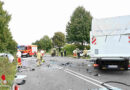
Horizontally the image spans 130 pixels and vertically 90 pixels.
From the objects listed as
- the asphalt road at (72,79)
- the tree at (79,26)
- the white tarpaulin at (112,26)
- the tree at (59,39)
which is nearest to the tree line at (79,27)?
the tree at (79,26)

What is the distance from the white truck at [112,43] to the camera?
7.75m

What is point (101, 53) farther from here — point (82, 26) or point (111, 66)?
point (82, 26)

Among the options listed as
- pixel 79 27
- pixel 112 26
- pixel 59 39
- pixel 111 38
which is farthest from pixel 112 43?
pixel 59 39

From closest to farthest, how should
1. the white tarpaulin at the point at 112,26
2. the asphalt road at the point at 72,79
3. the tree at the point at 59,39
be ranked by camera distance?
the asphalt road at the point at 72,79 < the white tarpaulin at the point at 112,26 < the tree at the point at 59,39

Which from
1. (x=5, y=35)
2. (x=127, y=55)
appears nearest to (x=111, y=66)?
(x=127, y=55)

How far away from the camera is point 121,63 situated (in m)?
7.98

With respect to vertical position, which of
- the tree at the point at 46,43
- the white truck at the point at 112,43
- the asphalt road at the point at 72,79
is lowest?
the asphalt road at the point at 72,79

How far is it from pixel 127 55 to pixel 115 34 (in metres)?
1.43

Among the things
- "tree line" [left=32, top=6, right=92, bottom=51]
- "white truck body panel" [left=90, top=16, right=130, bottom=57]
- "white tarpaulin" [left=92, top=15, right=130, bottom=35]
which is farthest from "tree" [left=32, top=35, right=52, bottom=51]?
"white truck body panel" [left=90, top=16, right=130, bottom=57]

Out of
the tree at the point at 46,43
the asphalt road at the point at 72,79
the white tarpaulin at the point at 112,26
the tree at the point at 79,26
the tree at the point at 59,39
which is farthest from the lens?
the tree at the point at 46,43

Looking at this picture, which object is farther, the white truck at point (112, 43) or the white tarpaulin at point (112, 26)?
the white tarpaulin at point (112, 26)

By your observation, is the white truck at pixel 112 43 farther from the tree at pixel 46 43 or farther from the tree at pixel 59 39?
the tree at pixel 46 43

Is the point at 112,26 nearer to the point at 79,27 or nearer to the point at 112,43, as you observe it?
the point at 112,43

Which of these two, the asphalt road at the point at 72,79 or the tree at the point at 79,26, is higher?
the tree at the point at 79,26
